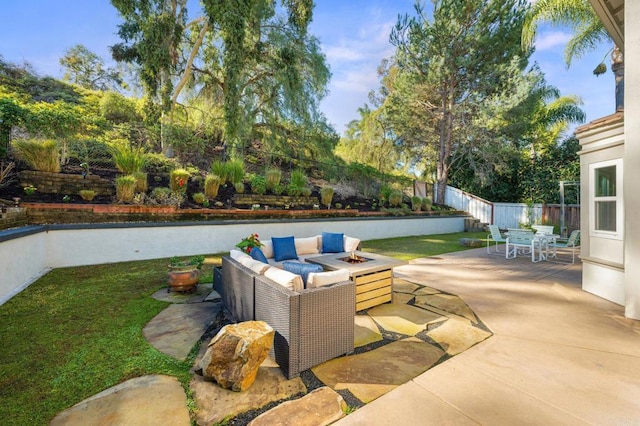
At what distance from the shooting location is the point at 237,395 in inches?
79.0

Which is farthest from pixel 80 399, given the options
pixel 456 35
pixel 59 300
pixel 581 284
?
pixel 456 35

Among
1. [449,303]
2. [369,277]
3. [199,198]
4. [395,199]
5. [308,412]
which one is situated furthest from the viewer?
[395,199]

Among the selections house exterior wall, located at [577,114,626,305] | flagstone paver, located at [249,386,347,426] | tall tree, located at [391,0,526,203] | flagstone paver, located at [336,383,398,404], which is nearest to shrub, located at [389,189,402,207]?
tall tree, located at [391,0,526,203]

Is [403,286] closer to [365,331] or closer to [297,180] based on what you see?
[365,331]

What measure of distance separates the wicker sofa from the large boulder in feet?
0.71

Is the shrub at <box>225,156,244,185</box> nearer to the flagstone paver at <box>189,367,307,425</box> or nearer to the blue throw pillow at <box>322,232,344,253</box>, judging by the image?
the blue throw pillow at <box>322,232,344,253</box>

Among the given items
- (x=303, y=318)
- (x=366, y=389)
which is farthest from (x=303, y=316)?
(x=366, y=389)

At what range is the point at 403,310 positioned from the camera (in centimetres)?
374

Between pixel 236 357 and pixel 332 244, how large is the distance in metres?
3.74

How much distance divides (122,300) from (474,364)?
4602 mm

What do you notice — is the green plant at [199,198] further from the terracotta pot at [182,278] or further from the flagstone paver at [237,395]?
the flagstone paver at [237,395]

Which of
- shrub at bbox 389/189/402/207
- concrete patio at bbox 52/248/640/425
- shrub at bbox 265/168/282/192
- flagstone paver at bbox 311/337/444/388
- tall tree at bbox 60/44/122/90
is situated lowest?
flagstone paver at bbox 311/337/444/388

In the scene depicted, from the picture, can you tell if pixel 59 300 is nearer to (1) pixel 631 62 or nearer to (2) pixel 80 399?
(2) pixel 80 399

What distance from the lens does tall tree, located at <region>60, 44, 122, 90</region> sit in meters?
18.5
